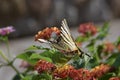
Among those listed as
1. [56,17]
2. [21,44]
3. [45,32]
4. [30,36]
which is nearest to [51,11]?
[56,17]

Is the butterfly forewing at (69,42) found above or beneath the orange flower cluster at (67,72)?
above

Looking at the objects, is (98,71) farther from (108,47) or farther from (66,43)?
(108,47)

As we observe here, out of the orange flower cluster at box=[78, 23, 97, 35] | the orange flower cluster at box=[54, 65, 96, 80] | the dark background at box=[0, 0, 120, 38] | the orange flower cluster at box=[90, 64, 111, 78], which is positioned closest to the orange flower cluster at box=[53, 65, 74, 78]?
the orange flower cluster at box=[54, 65, 96, 80]

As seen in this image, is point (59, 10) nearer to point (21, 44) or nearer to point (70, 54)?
point (21, 44)

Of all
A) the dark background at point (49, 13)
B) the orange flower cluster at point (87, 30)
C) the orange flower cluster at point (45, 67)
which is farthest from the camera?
the dark background at point (49, 13)

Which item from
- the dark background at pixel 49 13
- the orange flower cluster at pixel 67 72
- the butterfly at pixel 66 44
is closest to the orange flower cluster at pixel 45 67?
the orange flower cluster at pixel 67 72

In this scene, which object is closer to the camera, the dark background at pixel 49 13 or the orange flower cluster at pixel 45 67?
the orange flower cluster at pixel 45 67

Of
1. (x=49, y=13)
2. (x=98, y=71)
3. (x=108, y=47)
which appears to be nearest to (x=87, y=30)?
(x=108, y=47)

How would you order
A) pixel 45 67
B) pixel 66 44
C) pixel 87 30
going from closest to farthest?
pixel 66 44 < pixel 45 67 < pixel 87 30

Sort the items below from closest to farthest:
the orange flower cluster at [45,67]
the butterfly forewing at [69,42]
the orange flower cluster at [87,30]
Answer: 1. the butterfly forewing at [69,42]
2. the orange flower cluster at [45,67]
3. the orange flower cluster at [87,30]

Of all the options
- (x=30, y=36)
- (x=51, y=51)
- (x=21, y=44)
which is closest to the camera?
(x=51, y=51)

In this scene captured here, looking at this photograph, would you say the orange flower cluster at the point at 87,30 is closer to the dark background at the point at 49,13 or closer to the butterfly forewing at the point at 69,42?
the butterfly forewing at the point at 69,42
